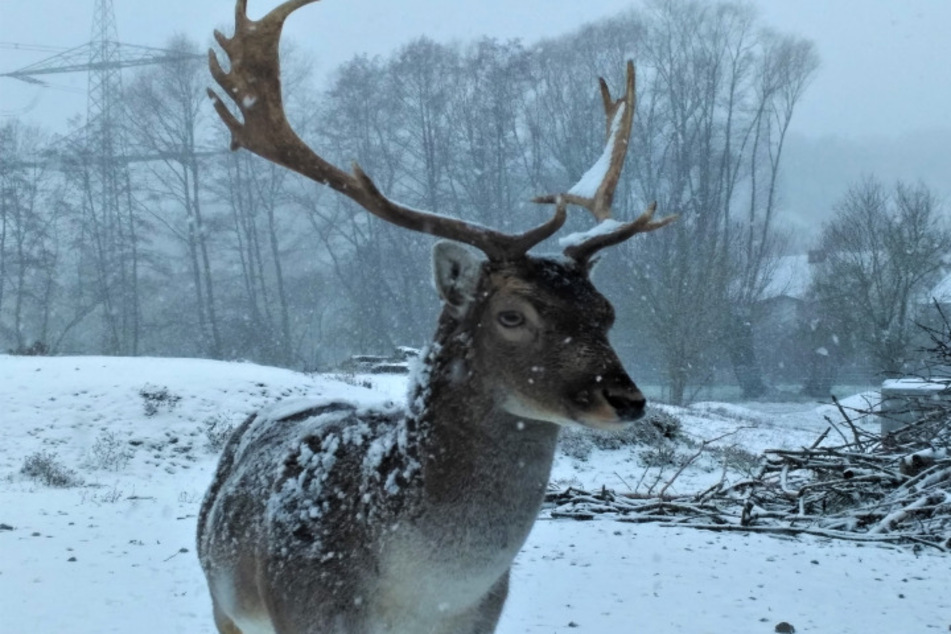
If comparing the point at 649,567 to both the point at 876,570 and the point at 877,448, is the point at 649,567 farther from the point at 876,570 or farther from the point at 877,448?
the point at 877,448

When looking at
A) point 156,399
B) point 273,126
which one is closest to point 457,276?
point 273,126

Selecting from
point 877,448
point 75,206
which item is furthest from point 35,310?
point 877,448

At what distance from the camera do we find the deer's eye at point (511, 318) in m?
2.43

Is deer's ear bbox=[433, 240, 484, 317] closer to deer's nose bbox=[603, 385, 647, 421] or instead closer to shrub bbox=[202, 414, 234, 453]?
deer's nose bbox=[603, 385, 647, 421]

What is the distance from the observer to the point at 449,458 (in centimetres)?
241

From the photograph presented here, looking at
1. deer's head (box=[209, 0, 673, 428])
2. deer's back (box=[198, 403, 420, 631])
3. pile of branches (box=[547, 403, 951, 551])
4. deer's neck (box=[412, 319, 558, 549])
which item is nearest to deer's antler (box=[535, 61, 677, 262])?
deer's head (box=[209, 0, 673, 428])

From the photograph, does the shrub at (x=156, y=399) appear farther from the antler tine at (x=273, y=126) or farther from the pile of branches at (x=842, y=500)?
the antler tine at (x=273, y=126)

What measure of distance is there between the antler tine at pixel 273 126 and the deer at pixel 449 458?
0.01 meters

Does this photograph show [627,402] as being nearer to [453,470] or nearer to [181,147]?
[453,470]

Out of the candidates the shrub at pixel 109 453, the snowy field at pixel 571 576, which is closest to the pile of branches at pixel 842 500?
the snowy field at pixel 571 576

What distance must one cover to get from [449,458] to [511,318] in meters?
0.43

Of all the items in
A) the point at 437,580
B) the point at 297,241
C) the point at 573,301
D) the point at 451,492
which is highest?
the point at 297,241

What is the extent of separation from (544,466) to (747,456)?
9.23 meters

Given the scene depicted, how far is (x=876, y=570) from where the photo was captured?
486 cm
